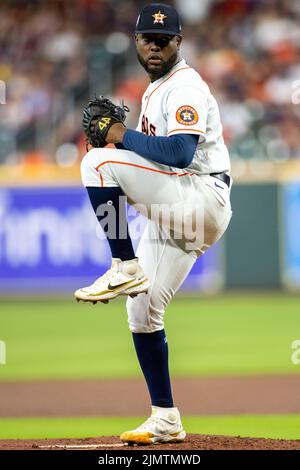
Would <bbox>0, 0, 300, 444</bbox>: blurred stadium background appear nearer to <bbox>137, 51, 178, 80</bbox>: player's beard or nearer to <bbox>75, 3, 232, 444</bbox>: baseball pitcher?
<bbox>75, 3, 232, 444</bbox>: baseball pitcher

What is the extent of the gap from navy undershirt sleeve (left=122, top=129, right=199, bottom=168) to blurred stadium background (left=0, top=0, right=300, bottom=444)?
4.48 m

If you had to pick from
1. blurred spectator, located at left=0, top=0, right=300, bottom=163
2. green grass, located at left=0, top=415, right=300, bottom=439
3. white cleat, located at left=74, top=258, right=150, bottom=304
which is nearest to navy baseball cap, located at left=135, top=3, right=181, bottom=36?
white cleat, located at left=74, top=258, right=150, bottom=304

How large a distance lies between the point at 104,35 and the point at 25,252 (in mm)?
4214

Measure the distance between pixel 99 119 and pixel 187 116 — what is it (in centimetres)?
39

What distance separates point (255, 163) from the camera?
1284cm

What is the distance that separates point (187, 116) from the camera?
396 centimetres

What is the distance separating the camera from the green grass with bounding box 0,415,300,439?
5156mm

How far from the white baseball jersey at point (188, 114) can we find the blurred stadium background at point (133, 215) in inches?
166

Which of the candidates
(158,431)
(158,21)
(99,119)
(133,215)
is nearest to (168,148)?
(99,119)

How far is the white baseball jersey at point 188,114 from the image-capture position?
13.0ft

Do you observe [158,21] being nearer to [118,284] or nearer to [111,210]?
[111,210]

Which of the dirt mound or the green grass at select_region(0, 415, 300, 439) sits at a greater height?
the dirt mound

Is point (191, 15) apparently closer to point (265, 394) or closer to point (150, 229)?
point (265, 394)
